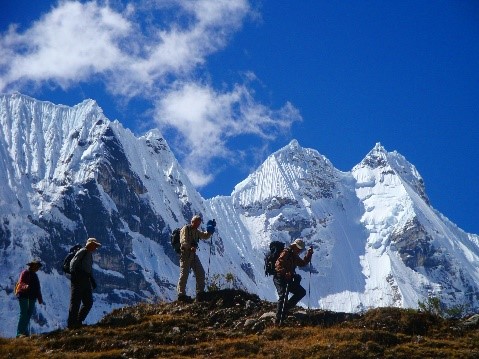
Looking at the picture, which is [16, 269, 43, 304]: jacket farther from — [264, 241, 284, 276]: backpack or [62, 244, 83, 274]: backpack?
[264, 241, 284, 276]: backpack

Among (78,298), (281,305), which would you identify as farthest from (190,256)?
(281,305)

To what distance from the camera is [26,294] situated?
21.0m

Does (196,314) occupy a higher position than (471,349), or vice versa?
(196,314)

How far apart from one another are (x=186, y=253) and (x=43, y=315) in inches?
7223

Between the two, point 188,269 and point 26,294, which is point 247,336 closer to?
point 188,269

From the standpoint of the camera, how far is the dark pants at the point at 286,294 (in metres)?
19.7

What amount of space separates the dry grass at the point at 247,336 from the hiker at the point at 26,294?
1.66 meters

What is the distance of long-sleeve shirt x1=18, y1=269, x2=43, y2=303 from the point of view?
21.0 m

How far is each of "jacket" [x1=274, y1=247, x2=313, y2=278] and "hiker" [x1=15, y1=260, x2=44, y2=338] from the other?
6.22 metres

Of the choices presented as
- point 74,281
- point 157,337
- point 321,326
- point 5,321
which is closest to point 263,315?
point 321,326

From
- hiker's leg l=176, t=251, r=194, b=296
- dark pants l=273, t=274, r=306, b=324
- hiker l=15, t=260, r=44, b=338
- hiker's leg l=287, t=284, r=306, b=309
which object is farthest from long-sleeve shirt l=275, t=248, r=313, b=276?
hiker l=15, t=260, r=44, b=338

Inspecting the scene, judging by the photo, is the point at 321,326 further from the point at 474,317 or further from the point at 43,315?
the point at 43,315

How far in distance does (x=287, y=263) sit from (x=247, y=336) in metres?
2.52

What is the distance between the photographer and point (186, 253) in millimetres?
22766
